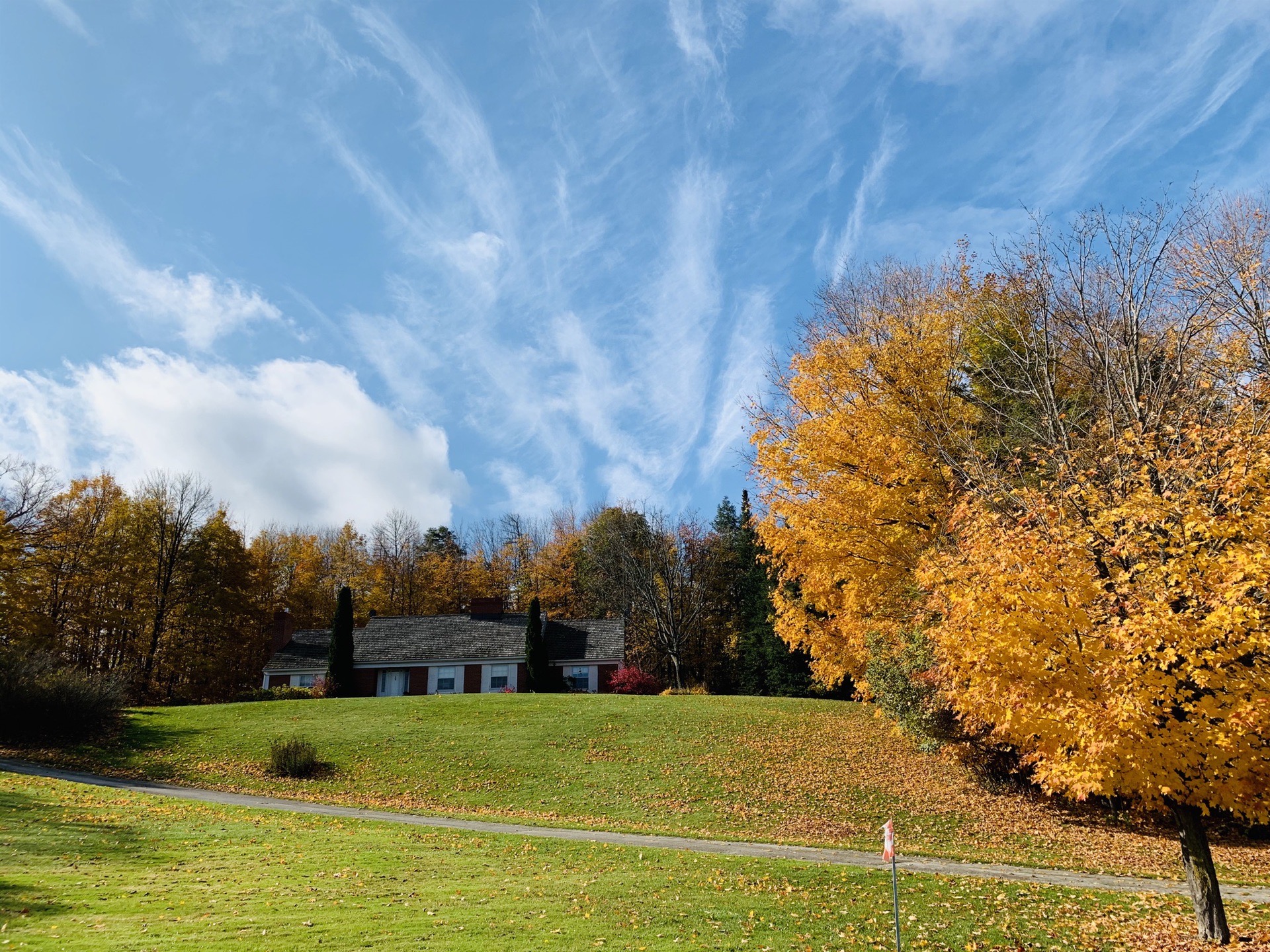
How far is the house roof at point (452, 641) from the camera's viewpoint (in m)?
45.7

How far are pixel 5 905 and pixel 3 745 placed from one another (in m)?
21.4

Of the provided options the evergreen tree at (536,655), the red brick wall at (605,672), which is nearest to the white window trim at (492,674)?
the evergreen tree at (536,655)

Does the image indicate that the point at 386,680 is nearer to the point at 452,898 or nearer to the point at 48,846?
the point at 48,846

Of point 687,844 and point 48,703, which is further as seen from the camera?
point 48,703

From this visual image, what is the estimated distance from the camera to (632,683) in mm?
43906

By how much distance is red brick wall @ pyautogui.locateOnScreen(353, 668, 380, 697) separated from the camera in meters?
44.4

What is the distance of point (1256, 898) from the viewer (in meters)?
12.1

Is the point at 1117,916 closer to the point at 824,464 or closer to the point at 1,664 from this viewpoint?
the point at 824,464

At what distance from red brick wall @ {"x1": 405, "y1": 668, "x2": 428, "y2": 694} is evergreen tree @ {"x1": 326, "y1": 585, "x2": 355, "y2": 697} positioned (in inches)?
136

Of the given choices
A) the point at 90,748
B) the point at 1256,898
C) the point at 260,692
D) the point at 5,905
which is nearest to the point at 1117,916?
the point at 1256,898

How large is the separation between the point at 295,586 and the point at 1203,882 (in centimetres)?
6026

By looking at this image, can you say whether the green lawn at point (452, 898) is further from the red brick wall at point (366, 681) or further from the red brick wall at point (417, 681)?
the red brick wall at point (417, 681)

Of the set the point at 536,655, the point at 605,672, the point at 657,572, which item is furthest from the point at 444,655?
the point at 657,572

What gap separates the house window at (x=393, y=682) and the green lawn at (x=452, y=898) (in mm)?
30001
